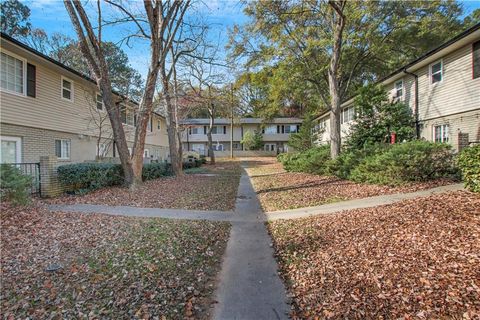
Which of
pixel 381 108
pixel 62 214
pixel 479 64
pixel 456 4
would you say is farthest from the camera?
pixel 456 4

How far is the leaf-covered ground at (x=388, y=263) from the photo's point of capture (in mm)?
3043

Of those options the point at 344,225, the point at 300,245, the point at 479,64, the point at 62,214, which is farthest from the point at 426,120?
the point at 62,214

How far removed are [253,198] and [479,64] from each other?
34.0 feet

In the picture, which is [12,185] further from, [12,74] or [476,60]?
[476,60]

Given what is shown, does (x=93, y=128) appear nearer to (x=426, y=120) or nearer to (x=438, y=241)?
(x=438, y=241)

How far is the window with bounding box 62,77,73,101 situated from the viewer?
13242 millimetres

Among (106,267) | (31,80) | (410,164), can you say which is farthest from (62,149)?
(410,164)

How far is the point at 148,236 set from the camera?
5.54m

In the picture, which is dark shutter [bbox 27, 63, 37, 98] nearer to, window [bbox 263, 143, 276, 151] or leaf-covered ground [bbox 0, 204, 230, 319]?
leaf-covered ground [bbox 0, 204, 230, 319]

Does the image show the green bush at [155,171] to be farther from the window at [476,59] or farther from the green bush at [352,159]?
the window at [476,59]

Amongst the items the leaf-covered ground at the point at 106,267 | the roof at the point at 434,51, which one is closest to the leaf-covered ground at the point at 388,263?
the leaf-covered ground at the point at 106,267

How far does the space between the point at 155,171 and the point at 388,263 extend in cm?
1321

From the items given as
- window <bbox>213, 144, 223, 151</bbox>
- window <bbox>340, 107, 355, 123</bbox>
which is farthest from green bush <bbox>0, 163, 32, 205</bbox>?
window <bbox>213, 144, 223, 151</bbox>

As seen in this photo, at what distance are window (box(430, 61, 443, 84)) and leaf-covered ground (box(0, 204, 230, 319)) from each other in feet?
42.6
